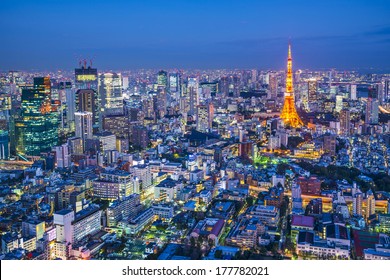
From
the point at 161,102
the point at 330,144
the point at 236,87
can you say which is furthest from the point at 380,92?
the point at 161,102

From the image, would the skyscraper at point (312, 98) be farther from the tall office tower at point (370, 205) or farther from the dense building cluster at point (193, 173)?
the tall office tower at point (370, 205)

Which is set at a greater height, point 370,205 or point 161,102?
point 161,102

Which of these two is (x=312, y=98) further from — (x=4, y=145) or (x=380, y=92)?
(x=4, y=145)

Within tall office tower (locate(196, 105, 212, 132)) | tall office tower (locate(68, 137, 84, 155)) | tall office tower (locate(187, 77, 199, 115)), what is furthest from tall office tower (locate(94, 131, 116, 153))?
tall office tower (locate(187, 77, 199, 115))

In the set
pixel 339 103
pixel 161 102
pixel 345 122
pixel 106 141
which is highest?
pixel 161 102

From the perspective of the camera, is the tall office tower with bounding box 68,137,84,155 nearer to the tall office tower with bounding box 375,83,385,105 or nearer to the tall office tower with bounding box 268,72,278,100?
the tall office tower with bounding box 375,83,385,105

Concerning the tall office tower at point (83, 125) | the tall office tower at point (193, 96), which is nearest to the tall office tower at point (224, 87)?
the tall office tower at point (193, 96)

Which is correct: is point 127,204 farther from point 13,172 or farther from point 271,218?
point 13,172
